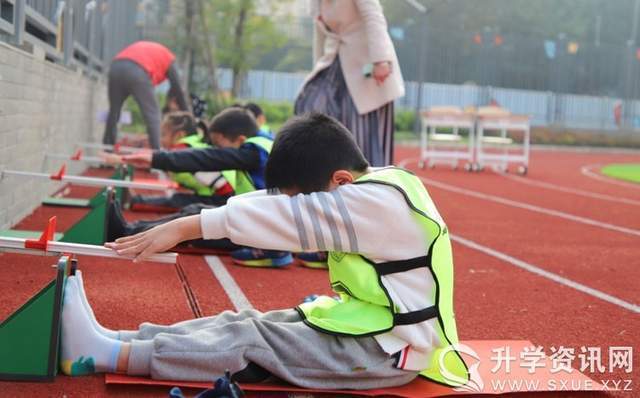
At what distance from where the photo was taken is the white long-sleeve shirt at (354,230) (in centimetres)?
316

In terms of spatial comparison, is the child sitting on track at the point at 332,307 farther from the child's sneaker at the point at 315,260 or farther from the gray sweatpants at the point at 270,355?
the child's sneaker at the point at 315,260

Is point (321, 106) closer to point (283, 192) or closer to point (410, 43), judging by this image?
point (283, 192)

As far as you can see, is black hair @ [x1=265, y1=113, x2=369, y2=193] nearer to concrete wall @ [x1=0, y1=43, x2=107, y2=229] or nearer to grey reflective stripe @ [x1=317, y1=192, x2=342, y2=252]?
grey reflective stripe @ [x1=317, y1=192, x2=342, y2=252]

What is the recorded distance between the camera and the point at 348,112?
6480 mm

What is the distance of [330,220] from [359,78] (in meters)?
3.41

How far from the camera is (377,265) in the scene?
3279mm

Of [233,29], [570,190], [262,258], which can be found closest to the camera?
[262,258]

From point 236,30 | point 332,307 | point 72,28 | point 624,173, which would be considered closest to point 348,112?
point 332,307

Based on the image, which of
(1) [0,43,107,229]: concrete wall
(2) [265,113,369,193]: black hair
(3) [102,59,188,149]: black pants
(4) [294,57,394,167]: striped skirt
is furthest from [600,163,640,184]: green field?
(2) [265,113,369,193]: black hair

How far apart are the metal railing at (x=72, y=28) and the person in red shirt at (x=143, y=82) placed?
0.55m

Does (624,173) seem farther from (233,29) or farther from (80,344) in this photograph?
(80,344)

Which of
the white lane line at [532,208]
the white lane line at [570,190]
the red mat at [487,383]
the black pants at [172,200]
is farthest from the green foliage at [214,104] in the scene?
the red mat at [487,383]

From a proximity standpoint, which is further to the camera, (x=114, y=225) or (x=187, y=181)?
(x=187, y=181)

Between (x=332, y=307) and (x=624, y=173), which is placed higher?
(x=332, y=307)
